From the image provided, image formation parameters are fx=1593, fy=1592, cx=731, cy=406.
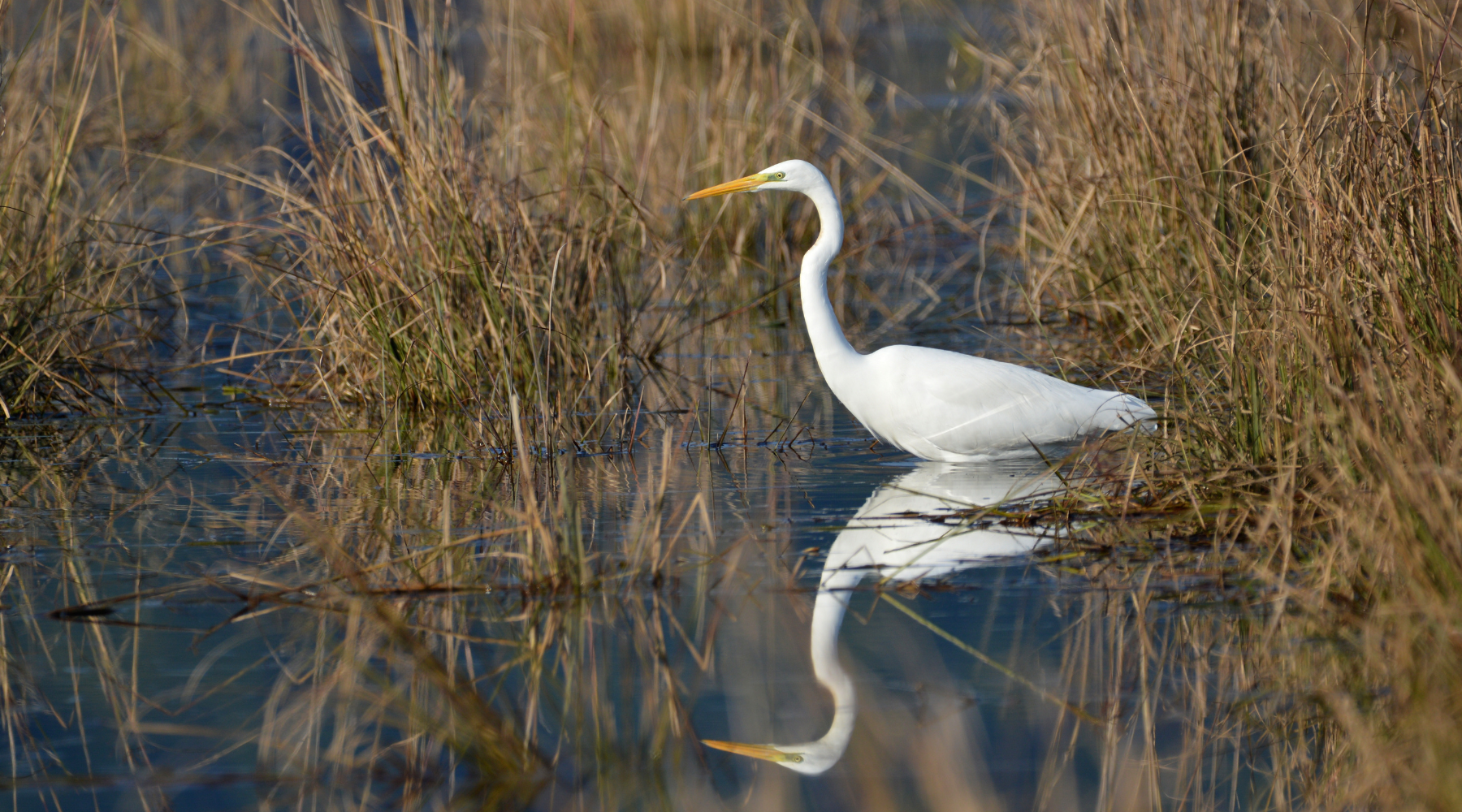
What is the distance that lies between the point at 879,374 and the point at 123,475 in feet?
7.02

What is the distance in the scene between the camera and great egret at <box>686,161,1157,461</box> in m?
4.42

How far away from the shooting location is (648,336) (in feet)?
19.5

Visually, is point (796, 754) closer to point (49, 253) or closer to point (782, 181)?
point (782, 181)

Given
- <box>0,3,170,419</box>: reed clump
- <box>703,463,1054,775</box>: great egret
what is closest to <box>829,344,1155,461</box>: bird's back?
<box>703,463,1054,775</box>: great egret

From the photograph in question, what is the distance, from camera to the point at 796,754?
2.44 meters

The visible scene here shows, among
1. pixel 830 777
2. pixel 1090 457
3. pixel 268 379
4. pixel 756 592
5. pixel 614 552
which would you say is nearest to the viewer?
pixel 830 777

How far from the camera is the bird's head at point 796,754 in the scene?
7.93 ft

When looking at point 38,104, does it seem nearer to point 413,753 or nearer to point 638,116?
point 638,116

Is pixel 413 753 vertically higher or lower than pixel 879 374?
higher

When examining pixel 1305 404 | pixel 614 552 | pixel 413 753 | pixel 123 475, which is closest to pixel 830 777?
pixel 413 753

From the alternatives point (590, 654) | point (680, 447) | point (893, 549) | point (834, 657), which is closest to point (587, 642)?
point (590, 654)

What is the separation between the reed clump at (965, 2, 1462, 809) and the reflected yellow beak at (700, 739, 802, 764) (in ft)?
2.50

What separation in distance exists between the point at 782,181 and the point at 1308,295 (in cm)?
177

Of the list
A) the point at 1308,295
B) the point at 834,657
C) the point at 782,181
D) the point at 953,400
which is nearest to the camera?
the point at 834,657
